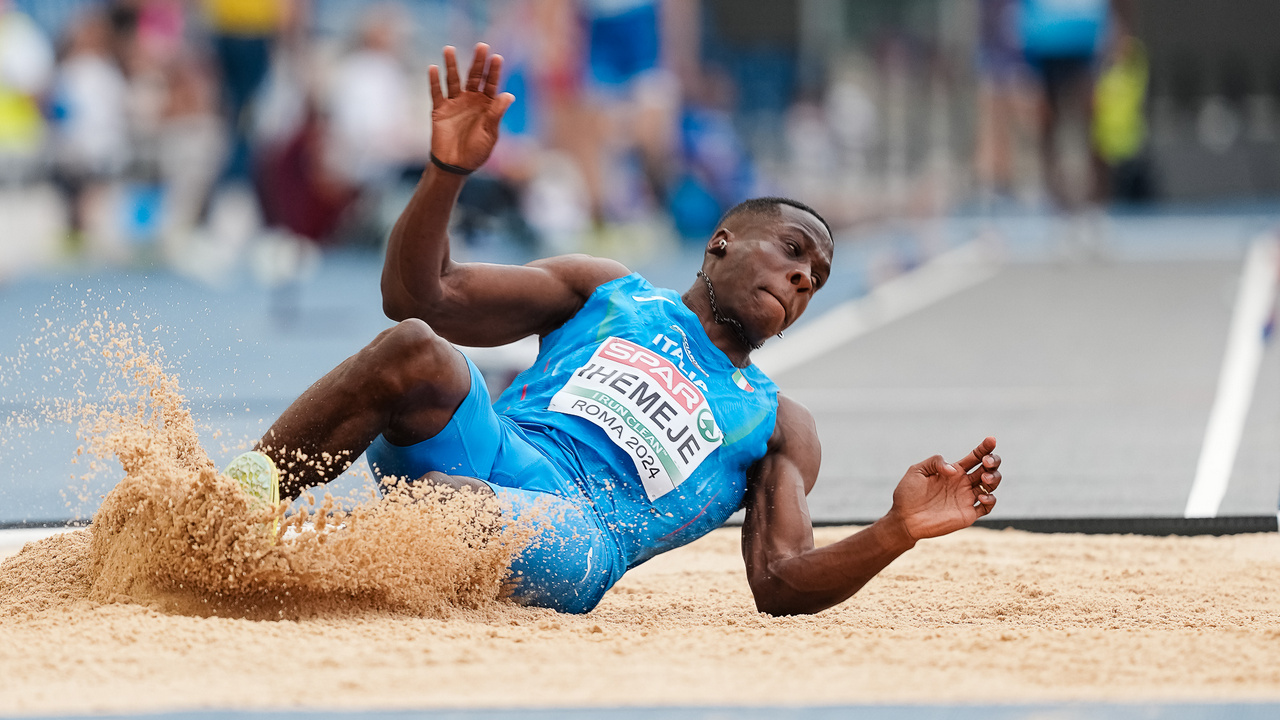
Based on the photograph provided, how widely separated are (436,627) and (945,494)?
3.45ft

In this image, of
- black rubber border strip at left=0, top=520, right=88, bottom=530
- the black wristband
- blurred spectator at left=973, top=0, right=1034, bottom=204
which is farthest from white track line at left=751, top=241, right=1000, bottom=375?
blurred spectator at left=973, top=0, right=1034, bottom=204

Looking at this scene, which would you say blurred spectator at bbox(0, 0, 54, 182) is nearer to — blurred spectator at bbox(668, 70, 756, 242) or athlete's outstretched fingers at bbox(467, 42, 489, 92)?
blurred spectator at bbox(668, 70, 756, 242)

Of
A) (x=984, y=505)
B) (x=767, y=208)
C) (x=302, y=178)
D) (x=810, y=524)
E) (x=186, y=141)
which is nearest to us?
(x=984, y=505)

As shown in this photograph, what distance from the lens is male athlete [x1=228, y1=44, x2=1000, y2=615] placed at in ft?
9.87

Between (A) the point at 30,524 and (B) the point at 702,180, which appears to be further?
(B) the point at 702,180

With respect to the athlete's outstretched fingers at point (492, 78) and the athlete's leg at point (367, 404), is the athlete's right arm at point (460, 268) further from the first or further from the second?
the athlete's leg at point (367, 404)

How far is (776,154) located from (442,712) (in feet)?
61.8

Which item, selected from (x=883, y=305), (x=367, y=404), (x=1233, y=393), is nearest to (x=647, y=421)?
(x=367, y=404)

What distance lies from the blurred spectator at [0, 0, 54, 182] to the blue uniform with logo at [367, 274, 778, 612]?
34.1 ft

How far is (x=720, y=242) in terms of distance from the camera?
3.63m

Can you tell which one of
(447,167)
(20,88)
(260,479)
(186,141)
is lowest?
(260,479)

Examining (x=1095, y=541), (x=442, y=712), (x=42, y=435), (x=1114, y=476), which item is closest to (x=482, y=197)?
(x=42, y=435)

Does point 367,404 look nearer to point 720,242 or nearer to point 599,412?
point 599,412

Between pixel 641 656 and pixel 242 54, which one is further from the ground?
pixel 242 54
